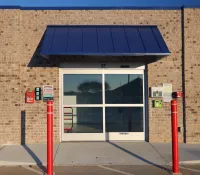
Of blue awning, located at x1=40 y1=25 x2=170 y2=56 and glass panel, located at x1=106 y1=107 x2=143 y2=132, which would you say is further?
glass panel, located at x1=106 y1=107 x2=143 y2=132

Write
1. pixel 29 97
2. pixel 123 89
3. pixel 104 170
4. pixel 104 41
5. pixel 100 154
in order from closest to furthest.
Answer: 1. pixel 104 170
2. pixel 100 154
3. pixel 104 41
4. pixel 29 97
5. pixel 123 89

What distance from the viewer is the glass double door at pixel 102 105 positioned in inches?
462

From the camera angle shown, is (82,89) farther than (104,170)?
Yes

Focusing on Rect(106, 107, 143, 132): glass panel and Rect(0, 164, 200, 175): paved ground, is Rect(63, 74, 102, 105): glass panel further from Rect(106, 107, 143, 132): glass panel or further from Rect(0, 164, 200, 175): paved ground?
Rect(0, 164, 200, 175): paved ground

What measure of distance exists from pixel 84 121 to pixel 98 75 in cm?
168

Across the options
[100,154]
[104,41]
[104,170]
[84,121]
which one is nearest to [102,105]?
[84,121]

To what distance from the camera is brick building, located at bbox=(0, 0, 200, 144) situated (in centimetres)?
1142

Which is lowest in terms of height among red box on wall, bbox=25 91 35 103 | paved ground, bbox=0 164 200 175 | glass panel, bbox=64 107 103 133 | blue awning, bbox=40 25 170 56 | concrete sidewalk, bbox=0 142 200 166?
paved ground, bbox=0 164 200 175

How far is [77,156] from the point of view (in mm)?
9344

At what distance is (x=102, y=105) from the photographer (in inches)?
461

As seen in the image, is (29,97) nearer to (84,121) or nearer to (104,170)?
(84,121)

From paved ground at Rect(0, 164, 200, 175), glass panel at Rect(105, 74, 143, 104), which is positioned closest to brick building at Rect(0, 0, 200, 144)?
glass panel at Rect(105, 74, 143, 104)

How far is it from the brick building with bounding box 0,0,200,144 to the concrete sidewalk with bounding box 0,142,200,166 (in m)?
0.67

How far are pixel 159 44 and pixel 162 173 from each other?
4.66 metres
